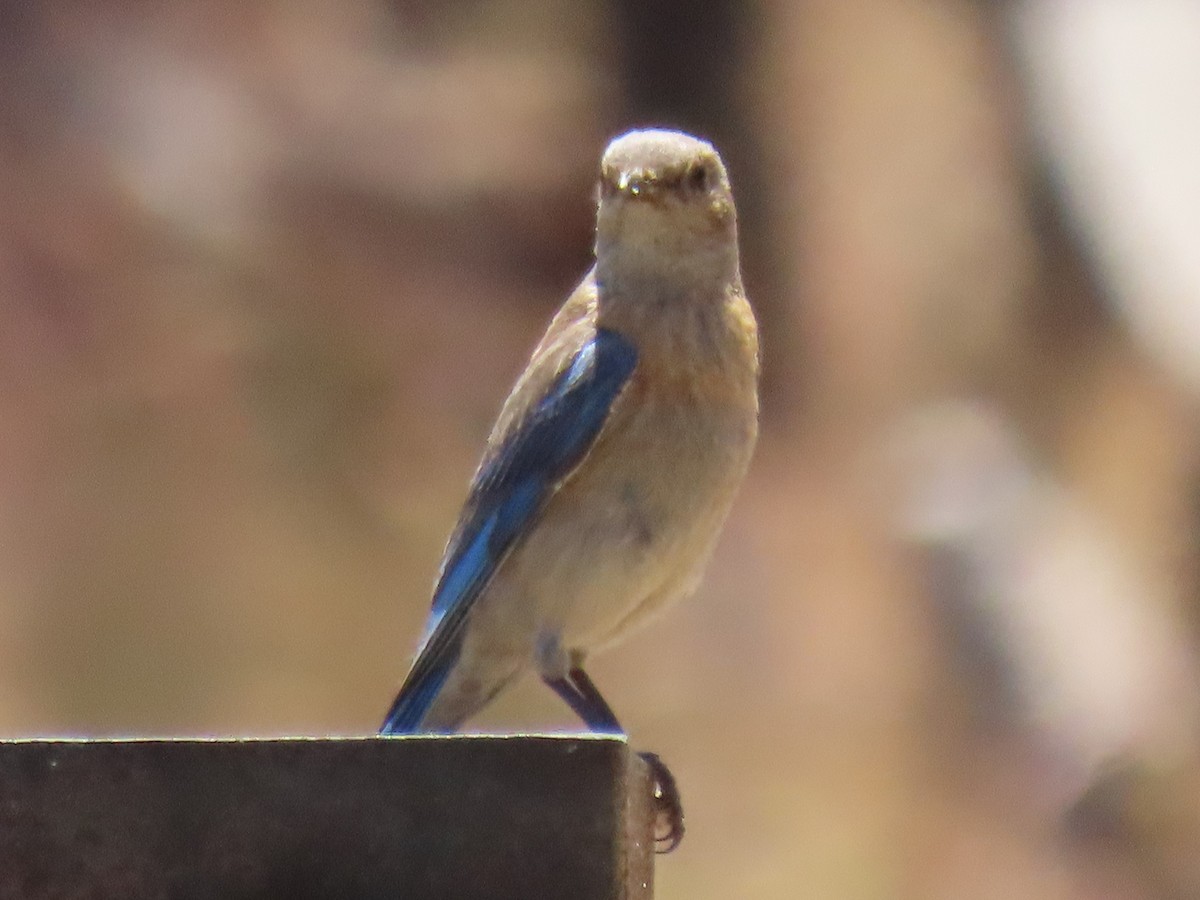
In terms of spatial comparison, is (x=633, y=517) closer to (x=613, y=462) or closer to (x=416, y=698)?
(x=613, y=462)

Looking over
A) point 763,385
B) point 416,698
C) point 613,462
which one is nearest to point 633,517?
point 613,462

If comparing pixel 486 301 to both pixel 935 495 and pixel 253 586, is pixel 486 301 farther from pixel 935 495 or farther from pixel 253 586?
pixel 935 495

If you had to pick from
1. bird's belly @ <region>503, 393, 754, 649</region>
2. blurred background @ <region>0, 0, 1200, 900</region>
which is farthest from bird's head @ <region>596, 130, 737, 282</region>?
blurred background @ <region>0, 0, 1200, 900</region>

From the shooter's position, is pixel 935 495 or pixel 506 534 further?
pixel 935 495

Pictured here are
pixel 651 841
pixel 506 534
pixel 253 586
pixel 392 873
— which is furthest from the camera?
pixel 253 586

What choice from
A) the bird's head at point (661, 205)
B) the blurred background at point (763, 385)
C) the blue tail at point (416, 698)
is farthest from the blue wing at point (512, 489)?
the blurred background at point (763, 385)

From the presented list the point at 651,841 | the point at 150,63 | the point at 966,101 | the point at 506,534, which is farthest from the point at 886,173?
the point at 651,841

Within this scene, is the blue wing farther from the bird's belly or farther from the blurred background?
the blurred background

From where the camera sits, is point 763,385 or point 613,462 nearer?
point 613,462
